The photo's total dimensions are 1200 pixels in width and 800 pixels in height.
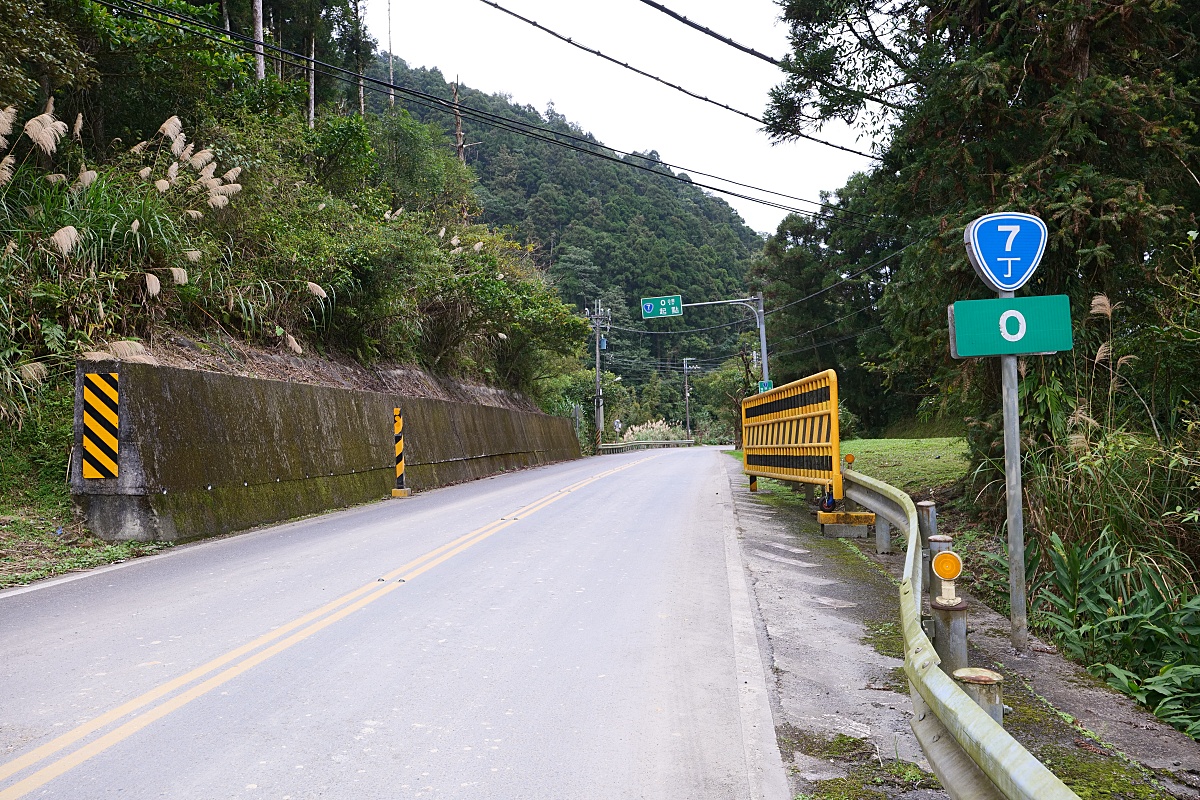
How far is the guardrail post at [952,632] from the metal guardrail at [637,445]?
47.5 meters

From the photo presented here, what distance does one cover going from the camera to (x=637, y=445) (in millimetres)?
61281

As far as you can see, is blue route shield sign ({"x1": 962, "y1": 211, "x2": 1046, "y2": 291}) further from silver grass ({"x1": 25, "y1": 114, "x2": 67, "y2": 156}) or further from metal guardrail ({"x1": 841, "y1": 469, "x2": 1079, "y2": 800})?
silver grass ({"x1": 25, "y1": 114, "x2": 67, "y2": 156})

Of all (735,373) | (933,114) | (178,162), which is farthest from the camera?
(735,373)

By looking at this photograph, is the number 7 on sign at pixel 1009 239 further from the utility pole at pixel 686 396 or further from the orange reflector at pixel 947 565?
the utility pole at pixel 686 396

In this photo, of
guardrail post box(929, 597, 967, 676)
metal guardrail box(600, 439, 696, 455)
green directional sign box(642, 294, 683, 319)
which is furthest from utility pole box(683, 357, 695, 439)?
guardrail post box(929, 597, 967, 676)

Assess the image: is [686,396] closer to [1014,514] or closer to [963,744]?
[1014,514]

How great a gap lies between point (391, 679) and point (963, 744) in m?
3.10

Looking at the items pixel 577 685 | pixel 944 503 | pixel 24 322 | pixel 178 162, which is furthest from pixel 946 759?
pixel 178 162

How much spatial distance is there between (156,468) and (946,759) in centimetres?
949

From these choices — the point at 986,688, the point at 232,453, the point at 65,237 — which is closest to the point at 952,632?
the point at 986,688

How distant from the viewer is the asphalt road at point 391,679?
344cm

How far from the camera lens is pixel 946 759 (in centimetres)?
273

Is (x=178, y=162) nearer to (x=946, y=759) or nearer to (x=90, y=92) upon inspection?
(x=90, y=92)

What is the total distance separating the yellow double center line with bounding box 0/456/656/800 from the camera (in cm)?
345
